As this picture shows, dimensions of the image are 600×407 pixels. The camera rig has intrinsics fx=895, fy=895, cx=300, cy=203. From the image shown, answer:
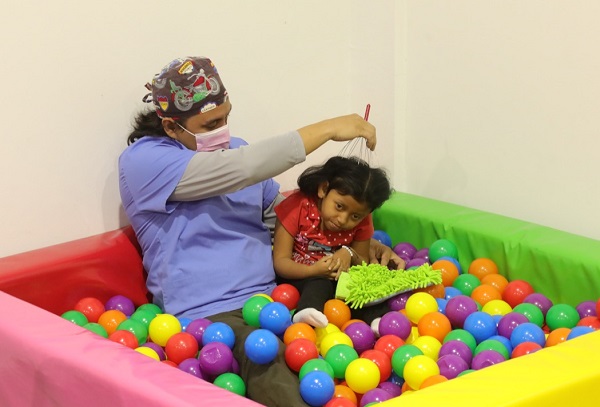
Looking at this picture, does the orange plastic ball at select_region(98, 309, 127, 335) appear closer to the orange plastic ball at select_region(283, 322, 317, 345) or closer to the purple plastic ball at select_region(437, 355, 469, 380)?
the orange plastic ball at select_region(283, 322, 317, 345)

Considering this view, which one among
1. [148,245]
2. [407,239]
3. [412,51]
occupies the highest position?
[412,51]

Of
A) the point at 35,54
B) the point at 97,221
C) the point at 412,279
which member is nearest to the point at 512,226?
the point at 412,279

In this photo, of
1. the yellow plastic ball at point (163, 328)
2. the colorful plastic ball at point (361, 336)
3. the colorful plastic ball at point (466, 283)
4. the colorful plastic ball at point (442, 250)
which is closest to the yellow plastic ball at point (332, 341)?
the colorful plastic ball at point (361, 336)

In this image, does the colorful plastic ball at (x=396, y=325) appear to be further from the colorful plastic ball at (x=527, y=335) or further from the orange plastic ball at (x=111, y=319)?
the orange plastic ball at (x=111, y=319)

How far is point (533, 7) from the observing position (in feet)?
7.94

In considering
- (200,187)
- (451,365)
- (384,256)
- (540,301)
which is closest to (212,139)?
(200,187)

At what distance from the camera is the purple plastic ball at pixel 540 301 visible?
2223mm

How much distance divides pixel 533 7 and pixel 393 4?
A: 55 centimetres

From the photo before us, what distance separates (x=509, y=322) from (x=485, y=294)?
0.76 ft

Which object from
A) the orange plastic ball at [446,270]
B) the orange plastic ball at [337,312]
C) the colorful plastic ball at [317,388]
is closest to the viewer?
the colorful plastic ball at [317,388]

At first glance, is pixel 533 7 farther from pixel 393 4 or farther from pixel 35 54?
pixel 35 54

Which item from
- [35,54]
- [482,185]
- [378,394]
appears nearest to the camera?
[378,394]

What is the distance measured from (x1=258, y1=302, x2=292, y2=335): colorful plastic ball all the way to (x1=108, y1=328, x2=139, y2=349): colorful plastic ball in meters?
0.29

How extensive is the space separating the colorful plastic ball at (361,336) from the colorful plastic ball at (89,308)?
0.65 meters
